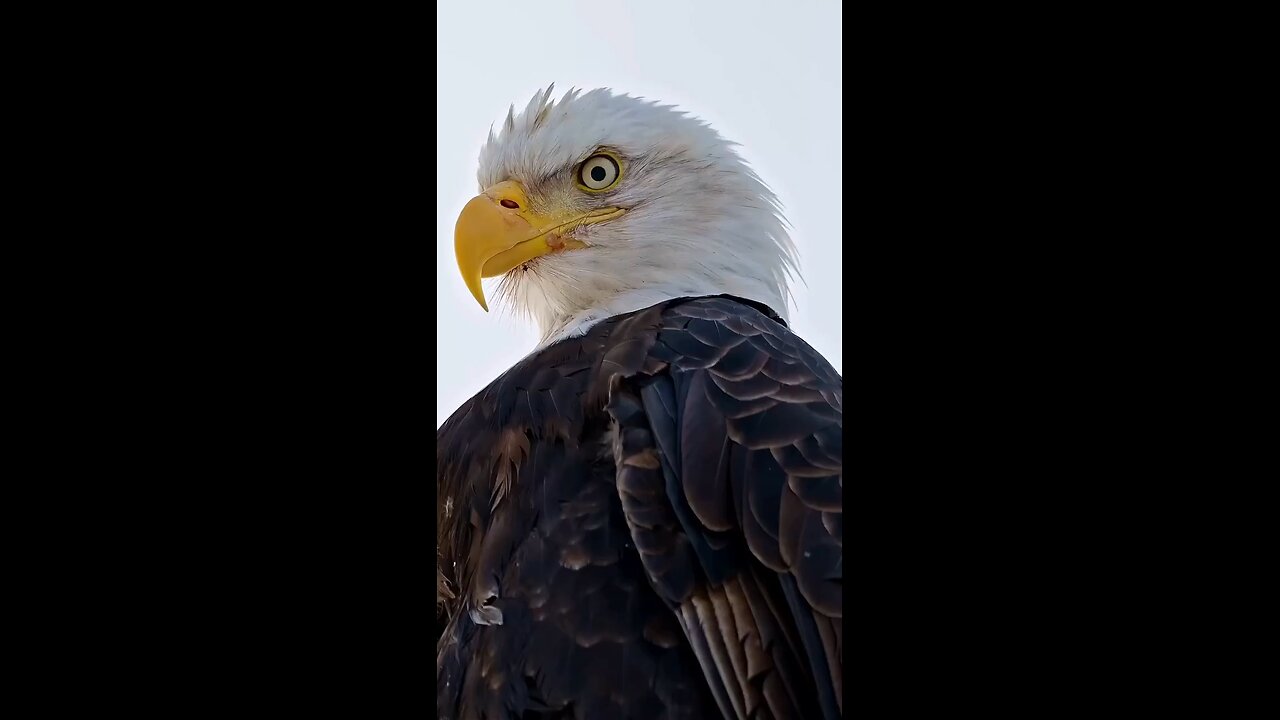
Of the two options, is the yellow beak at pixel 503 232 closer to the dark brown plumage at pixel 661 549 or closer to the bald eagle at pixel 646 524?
the bald eagle at pixel 646 524

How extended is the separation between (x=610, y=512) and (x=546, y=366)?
1.62 ft

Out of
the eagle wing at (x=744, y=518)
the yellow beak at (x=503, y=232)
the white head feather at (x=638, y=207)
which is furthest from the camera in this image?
the white head feather at (x=638, y=207)

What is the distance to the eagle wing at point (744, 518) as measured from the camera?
1.78m

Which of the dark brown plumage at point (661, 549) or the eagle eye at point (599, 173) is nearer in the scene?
the dark brown plumage at point (661, 549)

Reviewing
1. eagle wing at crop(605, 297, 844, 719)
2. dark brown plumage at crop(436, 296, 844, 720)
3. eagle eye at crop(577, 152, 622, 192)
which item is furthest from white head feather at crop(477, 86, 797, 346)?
eagle wing at crop(605, 297, 844, 719)

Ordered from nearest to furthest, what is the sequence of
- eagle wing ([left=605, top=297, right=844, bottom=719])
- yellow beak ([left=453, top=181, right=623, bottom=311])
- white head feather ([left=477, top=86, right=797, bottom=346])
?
1. eagle wing ([left=605, top=297, right=844, bottom=719])
2. yellow beak ([left=453, top=181, right=623, bottom=311])
3. white head feather ([left=477, top=86, right=797, bottom=346])

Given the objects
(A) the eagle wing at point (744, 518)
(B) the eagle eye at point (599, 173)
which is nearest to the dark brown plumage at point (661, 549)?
(A) the eagle wing at point (744, 518)

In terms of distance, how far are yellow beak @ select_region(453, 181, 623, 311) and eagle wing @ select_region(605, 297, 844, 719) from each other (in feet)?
2.26

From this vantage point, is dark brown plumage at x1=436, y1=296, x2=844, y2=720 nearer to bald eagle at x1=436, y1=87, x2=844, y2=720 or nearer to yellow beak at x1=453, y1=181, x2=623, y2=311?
bald eagle at x1=436, y1=87, x2=844, y2=720

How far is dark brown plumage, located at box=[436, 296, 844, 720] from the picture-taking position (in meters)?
1.80

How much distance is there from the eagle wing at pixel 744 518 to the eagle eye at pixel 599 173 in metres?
0.89

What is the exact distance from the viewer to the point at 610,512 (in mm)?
1955
